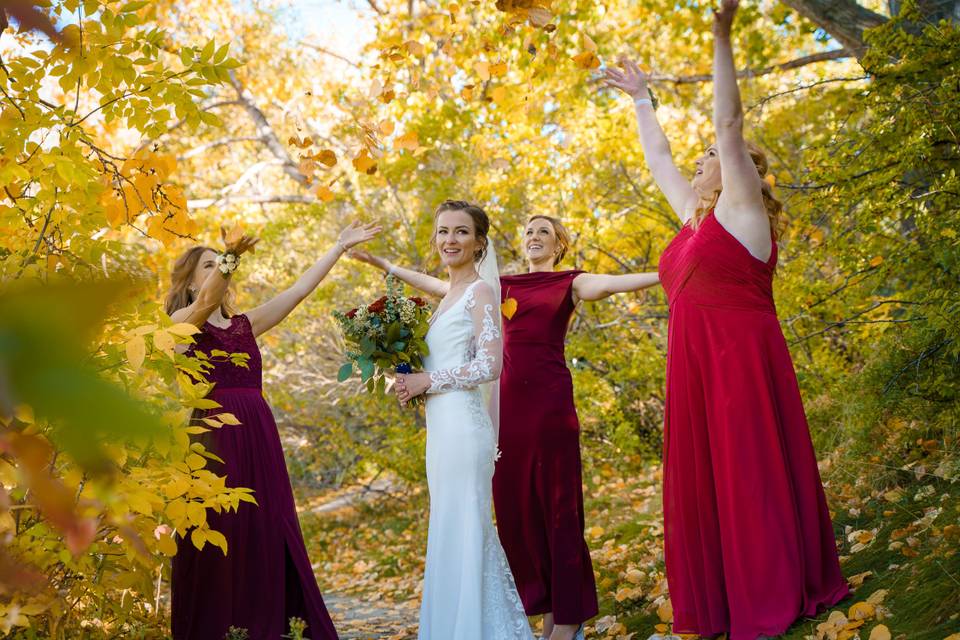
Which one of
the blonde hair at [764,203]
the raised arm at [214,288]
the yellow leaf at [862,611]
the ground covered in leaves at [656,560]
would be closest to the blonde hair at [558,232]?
the blonde hair at [764,203]

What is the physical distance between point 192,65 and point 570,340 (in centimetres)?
518

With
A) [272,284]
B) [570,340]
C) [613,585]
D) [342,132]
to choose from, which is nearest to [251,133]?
[272,284]

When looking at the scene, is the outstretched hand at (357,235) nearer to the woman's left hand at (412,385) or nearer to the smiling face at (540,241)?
the smiling face at (540,241)

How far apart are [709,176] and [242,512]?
8.45 feet

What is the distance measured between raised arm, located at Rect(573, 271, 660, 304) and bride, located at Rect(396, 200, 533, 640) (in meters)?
0.68

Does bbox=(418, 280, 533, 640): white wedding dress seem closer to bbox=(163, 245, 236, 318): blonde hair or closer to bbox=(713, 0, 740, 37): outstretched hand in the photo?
bbox=(163, 245, 236, 318): blonde hair

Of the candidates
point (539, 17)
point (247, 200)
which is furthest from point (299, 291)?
point (247, 200)

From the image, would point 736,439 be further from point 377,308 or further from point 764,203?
point 377,308

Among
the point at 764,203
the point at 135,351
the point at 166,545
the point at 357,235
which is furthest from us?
the point at 357,235

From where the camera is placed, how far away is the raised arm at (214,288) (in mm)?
3738

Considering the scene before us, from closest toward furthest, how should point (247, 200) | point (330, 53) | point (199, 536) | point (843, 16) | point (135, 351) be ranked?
point (135, 351) < point (199, 536) < point (843, 16) < point (247, 200) < point (330, 53)

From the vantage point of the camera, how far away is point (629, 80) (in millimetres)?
4066

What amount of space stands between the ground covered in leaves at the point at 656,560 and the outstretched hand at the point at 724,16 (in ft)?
6.60

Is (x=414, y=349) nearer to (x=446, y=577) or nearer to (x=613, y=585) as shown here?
(x=446, y=577)
